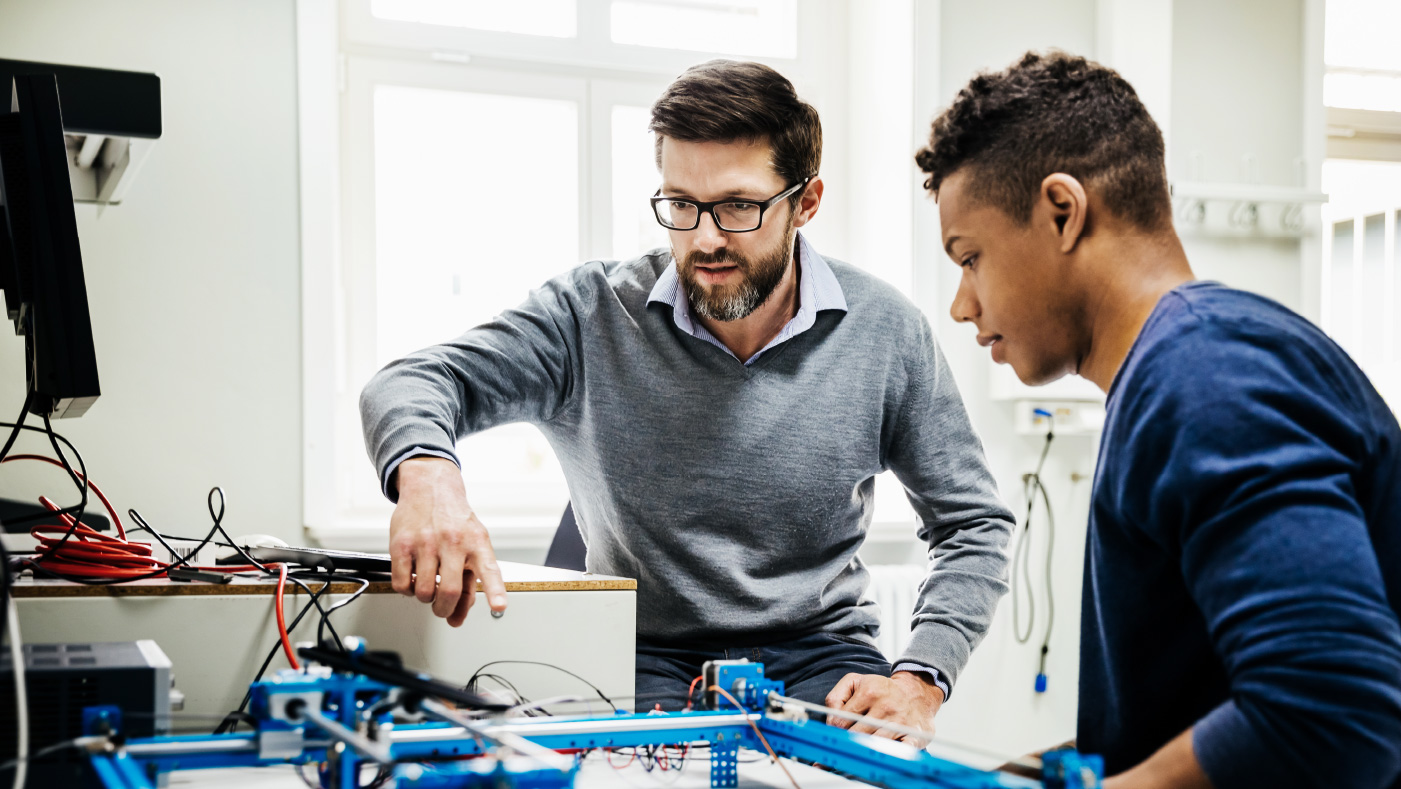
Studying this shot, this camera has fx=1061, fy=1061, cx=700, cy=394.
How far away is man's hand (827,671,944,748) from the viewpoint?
122 cm

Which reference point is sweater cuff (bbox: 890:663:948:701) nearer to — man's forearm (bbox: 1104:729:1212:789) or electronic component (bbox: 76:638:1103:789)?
electronic component (bbox: 76:638:1103:789)

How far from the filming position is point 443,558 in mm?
1030

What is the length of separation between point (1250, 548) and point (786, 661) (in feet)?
2.99

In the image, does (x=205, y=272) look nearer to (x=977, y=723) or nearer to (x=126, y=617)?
(x=126, y=617)

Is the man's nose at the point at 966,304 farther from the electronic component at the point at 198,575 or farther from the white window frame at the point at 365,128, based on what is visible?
the white window frame at the point at 365,128

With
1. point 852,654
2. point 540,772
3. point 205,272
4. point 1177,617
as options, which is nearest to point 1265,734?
point 1177,617

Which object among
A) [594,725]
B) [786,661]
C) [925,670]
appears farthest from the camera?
[786,661]

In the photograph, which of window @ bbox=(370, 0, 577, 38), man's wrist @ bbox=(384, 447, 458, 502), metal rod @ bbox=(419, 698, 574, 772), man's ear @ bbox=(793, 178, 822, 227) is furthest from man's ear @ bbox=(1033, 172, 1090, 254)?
window @ bbox=(370, 0, 577, 38)

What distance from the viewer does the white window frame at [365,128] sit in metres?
2.50

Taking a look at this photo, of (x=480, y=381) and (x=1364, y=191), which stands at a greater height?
(x=1364, y=191)

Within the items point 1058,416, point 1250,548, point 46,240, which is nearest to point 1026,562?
point 1058,416

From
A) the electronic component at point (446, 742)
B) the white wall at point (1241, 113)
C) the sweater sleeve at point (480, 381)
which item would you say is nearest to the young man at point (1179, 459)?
the electronic component at point (446, 742)

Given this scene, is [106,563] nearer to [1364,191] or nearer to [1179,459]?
[1179,459]

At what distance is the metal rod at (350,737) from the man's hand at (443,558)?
32 centimetres
